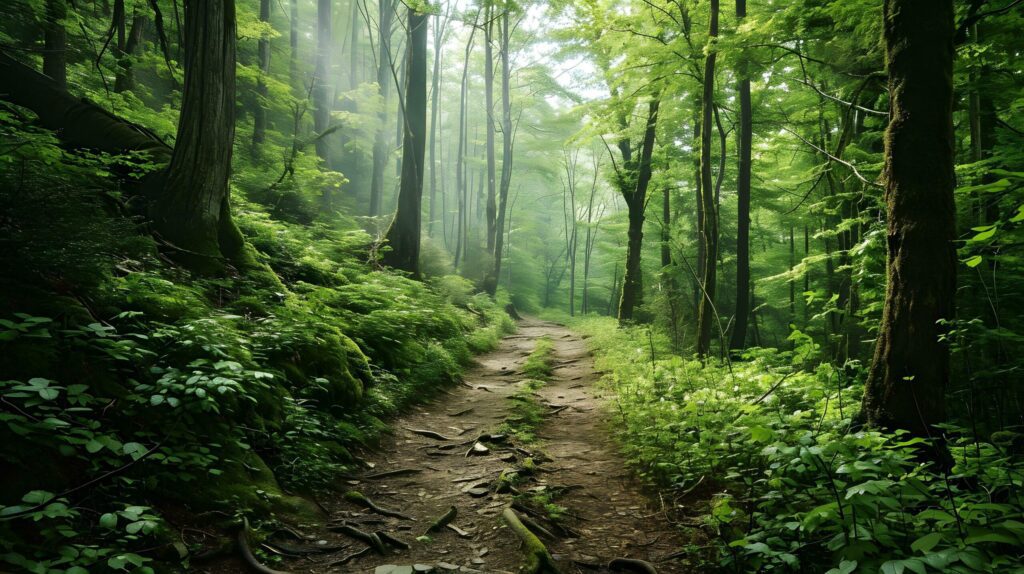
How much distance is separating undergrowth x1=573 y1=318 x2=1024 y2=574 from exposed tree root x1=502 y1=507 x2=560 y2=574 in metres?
1.11

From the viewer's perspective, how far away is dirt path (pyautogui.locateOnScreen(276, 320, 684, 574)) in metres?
3.42

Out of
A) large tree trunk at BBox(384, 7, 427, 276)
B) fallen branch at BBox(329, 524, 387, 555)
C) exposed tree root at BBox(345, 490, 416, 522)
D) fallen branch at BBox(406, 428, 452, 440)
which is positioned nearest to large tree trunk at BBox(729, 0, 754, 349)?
fallen branch at BBox(406, 428, 452, 440)

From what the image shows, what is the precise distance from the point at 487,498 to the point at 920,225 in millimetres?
4187

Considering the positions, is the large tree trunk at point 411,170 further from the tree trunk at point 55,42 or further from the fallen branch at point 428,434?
the fallen branch at point 428,434

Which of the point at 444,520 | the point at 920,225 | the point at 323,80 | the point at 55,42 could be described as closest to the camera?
the point at 920,225

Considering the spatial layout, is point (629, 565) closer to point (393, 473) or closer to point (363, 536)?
point (363, 536)

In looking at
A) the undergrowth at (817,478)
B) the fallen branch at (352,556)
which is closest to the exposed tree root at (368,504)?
the fallen branch at (352,556)

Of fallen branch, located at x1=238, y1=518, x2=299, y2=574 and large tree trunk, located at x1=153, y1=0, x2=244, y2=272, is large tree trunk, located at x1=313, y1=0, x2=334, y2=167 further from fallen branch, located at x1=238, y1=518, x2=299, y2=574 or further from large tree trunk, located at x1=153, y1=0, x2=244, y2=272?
fallen branch, located at x1=238, y1=518, x2=299, y2=574

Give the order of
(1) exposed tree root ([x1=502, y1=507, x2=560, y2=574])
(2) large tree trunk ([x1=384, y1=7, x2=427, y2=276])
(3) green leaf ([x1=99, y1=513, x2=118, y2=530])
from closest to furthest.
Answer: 1. (3) green leaf ([x1=99, y1=513, x2=118, y2=530])
2. (1) exposed tree root ([x1=502, y1=507, x2=560, y2=574])
3. (2) large tree trunk ([x1=384, y1=7, x2=427, y2=276])

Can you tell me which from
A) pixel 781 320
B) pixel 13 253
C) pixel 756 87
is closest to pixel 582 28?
pixel 756 87

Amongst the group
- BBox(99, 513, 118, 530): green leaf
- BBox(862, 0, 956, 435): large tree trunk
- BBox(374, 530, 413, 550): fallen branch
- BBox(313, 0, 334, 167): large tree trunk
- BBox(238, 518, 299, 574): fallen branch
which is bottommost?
BBox(374, 530, 413, 550): fallen branch

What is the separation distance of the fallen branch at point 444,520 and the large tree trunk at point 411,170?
378 inches

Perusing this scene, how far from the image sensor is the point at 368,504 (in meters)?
4.20

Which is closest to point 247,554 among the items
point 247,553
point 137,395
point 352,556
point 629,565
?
point 247,553
